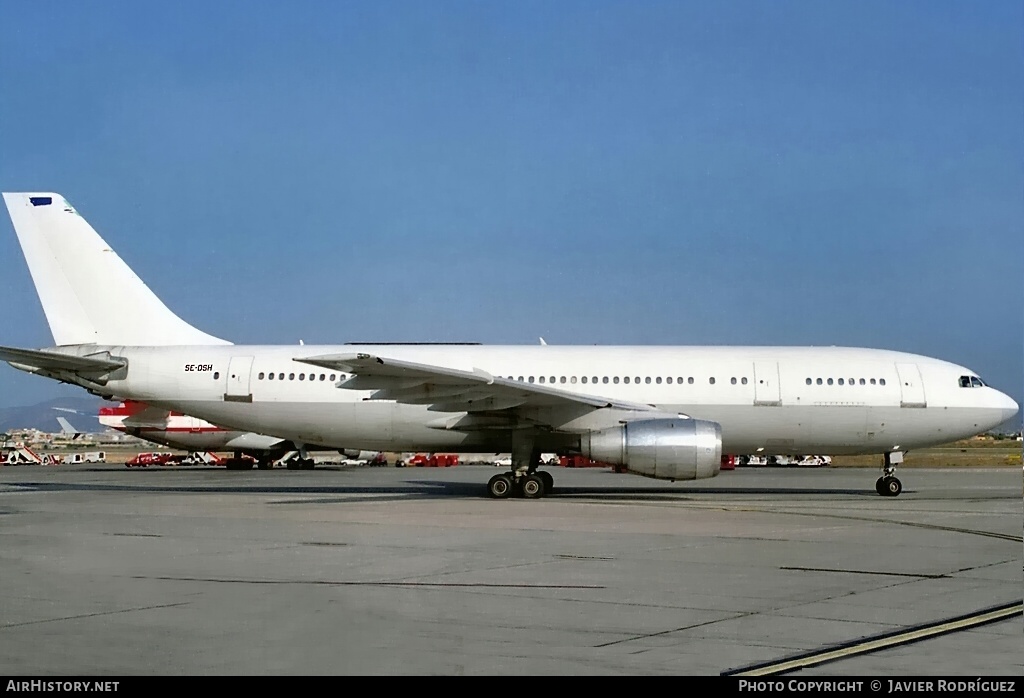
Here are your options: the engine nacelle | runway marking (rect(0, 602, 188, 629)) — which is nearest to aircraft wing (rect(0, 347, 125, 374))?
the engine nacelle

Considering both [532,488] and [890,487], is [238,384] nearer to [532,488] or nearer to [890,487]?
[532,488]

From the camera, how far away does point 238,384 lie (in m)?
22.8

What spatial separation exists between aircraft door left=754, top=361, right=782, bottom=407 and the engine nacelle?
10.2 feet

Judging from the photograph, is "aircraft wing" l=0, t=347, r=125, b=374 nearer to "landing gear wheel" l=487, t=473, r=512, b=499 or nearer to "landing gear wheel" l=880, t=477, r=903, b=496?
"landing gear wheel" l=487, t=473, r=512, b=499

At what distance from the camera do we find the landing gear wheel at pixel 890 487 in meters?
22.8

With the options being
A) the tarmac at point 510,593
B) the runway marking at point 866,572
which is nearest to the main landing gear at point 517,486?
the tarmac at point 510,593

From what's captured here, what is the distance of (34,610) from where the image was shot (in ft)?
25.3

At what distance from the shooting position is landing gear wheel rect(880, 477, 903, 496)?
898 inches

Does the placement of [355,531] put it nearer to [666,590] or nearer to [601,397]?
[666,590]

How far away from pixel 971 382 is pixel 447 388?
11.9 m

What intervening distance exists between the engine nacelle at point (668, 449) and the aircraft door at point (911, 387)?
218 inches

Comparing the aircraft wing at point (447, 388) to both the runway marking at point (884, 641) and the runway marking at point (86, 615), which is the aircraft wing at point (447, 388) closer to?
the runway marking at point (86, 615)

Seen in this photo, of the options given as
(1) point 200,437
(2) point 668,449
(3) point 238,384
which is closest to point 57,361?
(3) point 238,384

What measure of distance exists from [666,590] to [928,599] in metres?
2.10
